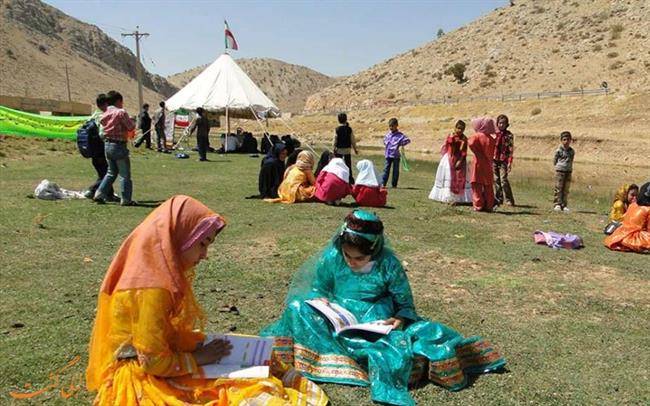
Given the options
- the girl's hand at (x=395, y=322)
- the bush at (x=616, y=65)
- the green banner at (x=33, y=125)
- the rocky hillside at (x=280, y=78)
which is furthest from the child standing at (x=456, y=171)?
the rocky hillside at (x=280, y=78)

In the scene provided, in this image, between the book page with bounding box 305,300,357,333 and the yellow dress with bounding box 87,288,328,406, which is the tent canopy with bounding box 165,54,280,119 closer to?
the book page with bounding box 305,300,357,333

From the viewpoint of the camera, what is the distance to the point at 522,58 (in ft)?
182

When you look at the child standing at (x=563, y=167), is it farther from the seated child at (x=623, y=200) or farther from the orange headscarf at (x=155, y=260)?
the orange headscarf at (x=155, y=260)

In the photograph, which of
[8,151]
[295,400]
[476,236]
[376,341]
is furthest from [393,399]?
[8,151]

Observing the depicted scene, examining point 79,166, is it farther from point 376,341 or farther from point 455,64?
point 455,64

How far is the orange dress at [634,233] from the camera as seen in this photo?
7.83m

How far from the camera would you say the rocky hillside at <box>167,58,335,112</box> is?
133m

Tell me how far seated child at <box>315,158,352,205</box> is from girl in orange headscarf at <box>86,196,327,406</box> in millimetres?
7726

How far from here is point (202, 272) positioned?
5949mm

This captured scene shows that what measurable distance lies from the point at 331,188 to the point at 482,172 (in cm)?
281

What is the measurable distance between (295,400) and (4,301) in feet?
10.4

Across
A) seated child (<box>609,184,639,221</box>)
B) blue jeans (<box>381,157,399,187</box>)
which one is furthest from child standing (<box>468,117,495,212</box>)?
blue jeans (<box>381,157,399,187</box>)

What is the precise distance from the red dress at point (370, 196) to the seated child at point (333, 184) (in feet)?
0.73

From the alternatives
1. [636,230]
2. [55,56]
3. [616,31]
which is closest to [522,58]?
[616,31]
